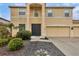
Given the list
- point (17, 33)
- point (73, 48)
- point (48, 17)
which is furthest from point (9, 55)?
point (73, 48)

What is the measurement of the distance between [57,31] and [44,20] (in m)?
0.41

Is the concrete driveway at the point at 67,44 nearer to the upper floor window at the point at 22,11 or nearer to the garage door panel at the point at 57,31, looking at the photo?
the garage door panel at the point at 57,31

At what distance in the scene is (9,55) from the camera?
11.0ft

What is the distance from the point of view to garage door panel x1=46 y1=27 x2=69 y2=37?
138 inches

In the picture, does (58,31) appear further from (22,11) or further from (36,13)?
(22,11)

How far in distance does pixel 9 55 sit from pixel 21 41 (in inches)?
15.4

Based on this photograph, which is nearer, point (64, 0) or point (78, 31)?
point (64, 0)

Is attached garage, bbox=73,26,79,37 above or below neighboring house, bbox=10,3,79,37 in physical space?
below

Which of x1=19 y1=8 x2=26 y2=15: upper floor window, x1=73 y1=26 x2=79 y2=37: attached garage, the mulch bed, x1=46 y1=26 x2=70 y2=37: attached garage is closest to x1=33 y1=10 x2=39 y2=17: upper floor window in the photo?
x1=19 y1=8 x2=26 y2=15: upper floor window

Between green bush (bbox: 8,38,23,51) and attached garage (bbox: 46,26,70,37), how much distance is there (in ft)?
2.05

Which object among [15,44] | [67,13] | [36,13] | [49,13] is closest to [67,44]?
[67,13]

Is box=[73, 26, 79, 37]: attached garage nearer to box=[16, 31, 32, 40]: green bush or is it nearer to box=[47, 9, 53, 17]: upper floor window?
box=[47, 9, 53, 17]: upper floor window

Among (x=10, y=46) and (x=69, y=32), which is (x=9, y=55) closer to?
(x=10, y=46)

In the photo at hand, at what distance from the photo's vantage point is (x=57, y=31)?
11.8 feet
